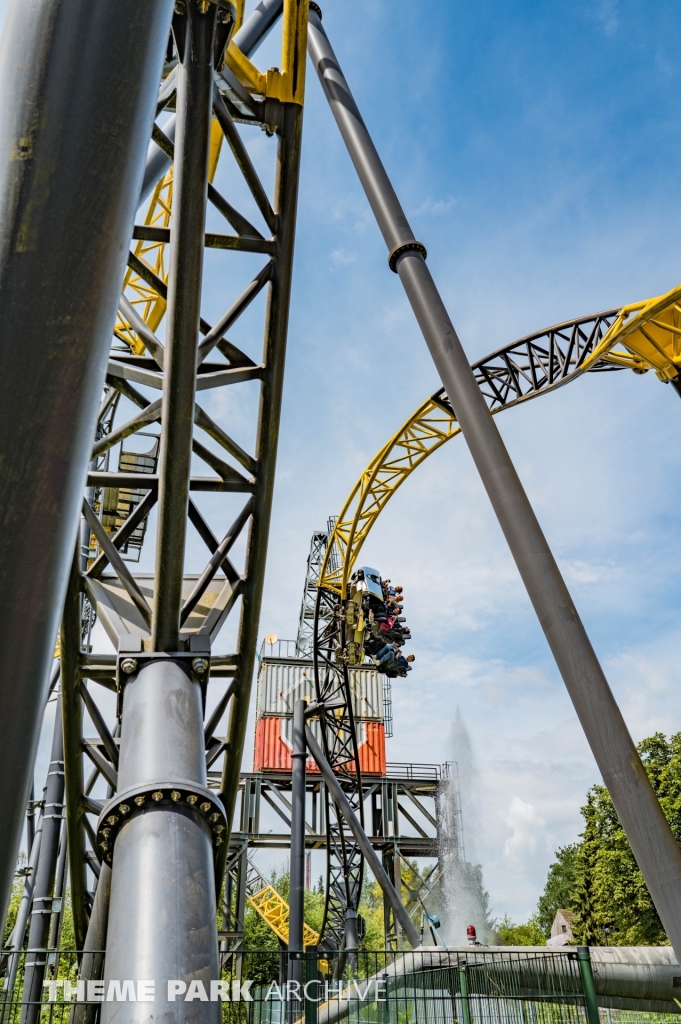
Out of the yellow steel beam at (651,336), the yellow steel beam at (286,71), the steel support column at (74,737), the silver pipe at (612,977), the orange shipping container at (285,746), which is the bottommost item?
the silver pipe at (612,977)

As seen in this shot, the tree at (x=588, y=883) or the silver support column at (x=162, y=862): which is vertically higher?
the tree at (x=588, y=883)

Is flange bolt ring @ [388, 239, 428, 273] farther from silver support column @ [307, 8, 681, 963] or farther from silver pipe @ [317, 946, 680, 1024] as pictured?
silver pipe @ [317, 946, 680, 1024]

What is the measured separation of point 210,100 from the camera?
350cm

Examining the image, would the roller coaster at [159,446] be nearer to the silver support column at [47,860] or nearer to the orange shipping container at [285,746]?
the silver support column at [47,860]

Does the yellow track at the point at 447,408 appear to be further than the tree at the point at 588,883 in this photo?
No

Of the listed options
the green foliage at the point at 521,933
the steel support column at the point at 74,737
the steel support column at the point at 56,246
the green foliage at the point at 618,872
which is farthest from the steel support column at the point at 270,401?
the green foliage at the point at 521,933

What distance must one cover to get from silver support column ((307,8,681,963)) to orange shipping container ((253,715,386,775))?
32227 millimetres

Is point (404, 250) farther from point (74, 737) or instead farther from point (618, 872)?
point (618, 872)

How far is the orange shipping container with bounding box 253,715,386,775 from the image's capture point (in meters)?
36.2

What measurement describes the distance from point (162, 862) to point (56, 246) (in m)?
3.02

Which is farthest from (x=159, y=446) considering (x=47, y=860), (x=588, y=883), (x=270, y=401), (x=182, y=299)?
(x=588, y=883)

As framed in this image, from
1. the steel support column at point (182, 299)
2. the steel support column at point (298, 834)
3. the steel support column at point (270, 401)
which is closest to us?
the steel support column at point (182, 299)

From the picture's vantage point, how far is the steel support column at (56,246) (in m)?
1.06

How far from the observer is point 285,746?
37.0 metres
